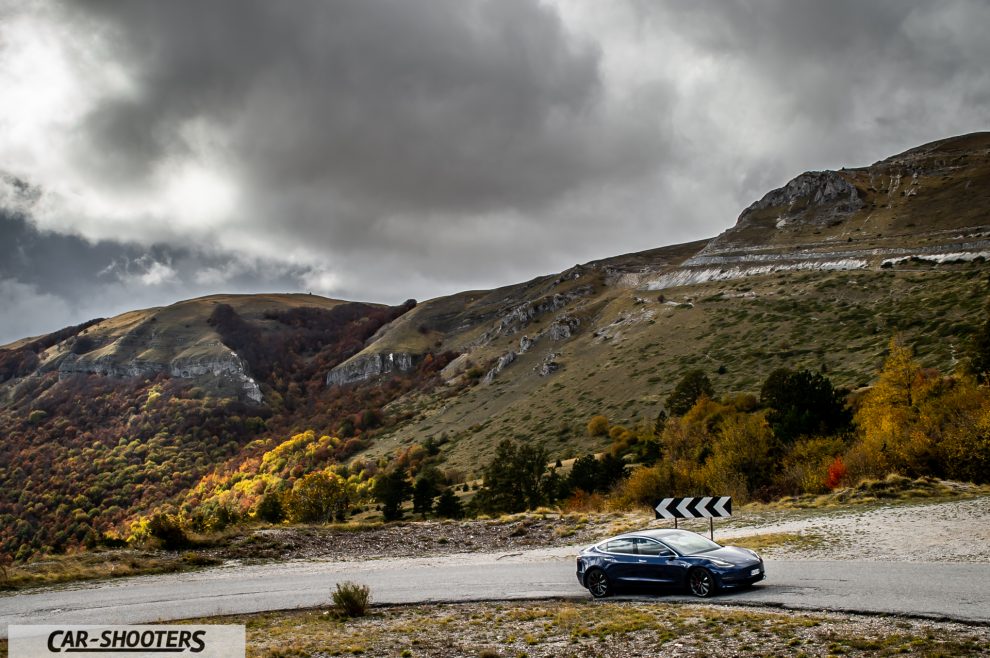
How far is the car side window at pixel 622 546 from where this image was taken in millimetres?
14586

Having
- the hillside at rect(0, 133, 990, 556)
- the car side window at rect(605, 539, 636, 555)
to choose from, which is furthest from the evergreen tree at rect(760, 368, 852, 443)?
the car side window at rect(605, 539, 636, 555)

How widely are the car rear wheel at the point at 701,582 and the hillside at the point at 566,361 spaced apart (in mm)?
49228

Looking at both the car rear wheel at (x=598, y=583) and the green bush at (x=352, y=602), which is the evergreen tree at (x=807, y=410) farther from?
the green bush at (x=352, y=602)

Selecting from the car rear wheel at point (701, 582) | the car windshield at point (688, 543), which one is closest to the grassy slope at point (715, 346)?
the car windshield at point (688, 543)

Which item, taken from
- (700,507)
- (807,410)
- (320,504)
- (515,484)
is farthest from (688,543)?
(320,504)

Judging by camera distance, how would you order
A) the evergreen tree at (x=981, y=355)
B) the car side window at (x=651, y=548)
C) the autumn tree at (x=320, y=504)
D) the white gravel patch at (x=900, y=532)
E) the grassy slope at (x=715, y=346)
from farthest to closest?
1. the grassy slope at (x=715, y=346)
2. the autumn tree at (x=320, y=504)
3. the evergreen tree at (x=981, y=355)
4. the white gravel patch at (x=900, y=532)
5. the car side window at (x=651, y=548)

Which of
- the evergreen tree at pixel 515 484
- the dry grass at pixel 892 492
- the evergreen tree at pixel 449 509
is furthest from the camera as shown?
the evergreen tree at pixel 449 509

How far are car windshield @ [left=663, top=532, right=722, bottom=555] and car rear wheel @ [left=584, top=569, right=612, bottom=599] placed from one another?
1753 mm

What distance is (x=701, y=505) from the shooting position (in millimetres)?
17641

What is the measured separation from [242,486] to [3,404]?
349 feet

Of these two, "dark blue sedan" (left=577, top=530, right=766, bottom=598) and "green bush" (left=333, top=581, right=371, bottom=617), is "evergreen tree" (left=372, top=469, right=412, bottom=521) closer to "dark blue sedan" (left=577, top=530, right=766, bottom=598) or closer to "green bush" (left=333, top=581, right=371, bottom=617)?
"green bush" (left=333, top=581, right=371, bottom=617)

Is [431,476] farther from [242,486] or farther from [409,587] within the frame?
[242,486]

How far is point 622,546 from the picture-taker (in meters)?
14.8

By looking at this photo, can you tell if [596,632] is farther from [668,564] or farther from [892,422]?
[892,422]
